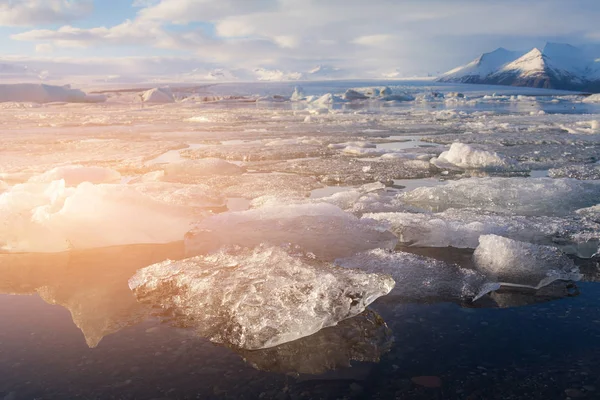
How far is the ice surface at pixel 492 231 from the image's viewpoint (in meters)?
4.14

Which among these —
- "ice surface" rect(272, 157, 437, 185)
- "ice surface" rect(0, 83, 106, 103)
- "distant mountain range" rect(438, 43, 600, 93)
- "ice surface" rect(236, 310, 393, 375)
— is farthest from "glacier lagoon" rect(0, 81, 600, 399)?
"distant mountain range" rect(438, 43, 600, 93)

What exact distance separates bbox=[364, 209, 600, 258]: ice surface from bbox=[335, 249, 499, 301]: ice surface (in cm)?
56

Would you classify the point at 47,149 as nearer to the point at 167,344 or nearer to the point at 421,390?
the point at 167,344

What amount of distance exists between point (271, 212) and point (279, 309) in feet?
6.55

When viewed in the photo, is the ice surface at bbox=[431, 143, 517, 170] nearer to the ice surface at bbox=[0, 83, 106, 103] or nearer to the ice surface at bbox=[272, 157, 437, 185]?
the ice surface at bbox=[272, 157, 437, 185]

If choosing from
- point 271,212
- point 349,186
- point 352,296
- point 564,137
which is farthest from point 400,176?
point 564,137

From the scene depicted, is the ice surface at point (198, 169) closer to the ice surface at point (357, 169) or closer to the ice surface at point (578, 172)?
the ice surface at point (357, 169)

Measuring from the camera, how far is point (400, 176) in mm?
7707

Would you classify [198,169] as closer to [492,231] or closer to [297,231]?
[297,231]

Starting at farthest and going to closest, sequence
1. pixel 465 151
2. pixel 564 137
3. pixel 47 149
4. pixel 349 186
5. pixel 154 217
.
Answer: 1. pixel 564 137
2. pixel 47 149
3. pixel 465 151
4. pixel 349 186
5. pixel 154 217

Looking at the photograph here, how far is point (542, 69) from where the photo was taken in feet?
368

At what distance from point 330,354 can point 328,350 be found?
4cm

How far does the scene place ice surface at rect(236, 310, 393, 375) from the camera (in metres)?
2.44

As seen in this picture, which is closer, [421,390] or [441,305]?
[421,390]
